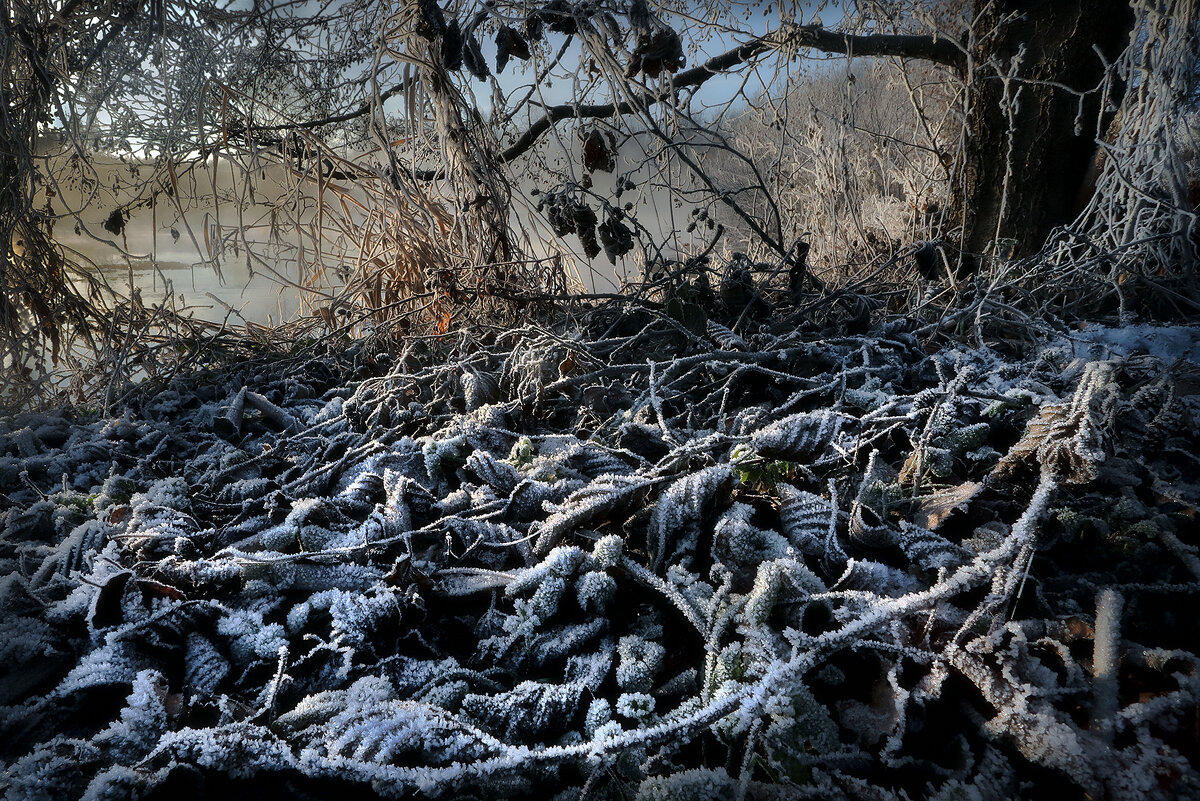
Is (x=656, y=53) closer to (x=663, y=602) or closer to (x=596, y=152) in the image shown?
(x=596, y=152)

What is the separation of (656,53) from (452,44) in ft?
2.18

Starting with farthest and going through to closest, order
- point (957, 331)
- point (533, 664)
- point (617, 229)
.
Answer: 1. point (617, 229)
2. point (957, 331)
3. point (533, 664)

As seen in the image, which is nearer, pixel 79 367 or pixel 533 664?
pixel 533 664

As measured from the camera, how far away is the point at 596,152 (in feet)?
7.29

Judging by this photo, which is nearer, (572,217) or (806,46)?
(572,217)

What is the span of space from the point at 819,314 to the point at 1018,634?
1442 millimetres

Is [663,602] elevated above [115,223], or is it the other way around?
[115,223]

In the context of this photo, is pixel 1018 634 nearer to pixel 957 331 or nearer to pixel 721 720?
pixel 721 720

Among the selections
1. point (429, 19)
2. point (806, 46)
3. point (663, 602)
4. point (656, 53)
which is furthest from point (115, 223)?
point (806, 46)

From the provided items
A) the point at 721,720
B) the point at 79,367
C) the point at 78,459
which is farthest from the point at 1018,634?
the point at 79,367

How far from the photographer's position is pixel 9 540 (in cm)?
138

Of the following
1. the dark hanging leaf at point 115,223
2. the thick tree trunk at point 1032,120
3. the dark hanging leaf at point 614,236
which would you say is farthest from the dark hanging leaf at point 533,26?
the thick tree trunk at point 1032,120

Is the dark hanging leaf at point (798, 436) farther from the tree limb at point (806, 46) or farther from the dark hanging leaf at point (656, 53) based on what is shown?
the tree limb at point (806, 46)

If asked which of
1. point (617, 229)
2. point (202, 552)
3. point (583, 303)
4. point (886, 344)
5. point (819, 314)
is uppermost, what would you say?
point (617, 229)
